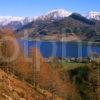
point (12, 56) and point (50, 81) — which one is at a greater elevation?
point (12, 56)

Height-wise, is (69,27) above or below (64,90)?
above

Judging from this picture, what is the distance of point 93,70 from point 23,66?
841cm

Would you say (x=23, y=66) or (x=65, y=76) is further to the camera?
(x=65, y=76)

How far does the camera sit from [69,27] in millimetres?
117312

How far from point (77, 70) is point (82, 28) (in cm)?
8829

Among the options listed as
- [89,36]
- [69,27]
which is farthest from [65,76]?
[69,27]

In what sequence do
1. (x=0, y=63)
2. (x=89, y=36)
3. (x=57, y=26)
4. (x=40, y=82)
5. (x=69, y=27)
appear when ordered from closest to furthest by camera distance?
(x=0, y=63), (x=40, y=82), (x=89, y=36), (x=69, y=27), (x=57, y=26)

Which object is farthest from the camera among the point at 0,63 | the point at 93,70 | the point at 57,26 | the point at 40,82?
the point at 57,26

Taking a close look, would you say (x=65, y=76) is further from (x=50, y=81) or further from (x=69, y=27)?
(x=69, y=27)

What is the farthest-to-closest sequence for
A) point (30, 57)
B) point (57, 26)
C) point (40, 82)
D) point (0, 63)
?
point (57, 26) < point (30, 57) < point (40, 82) < point (0, 63)

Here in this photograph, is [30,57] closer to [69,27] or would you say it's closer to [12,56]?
[12,56]

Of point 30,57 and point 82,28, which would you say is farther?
point 82,28

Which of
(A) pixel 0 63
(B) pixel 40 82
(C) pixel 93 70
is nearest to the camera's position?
(A) pixel 0 63

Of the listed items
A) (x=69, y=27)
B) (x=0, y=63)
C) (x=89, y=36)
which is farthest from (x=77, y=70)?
(x=69, y=27)
